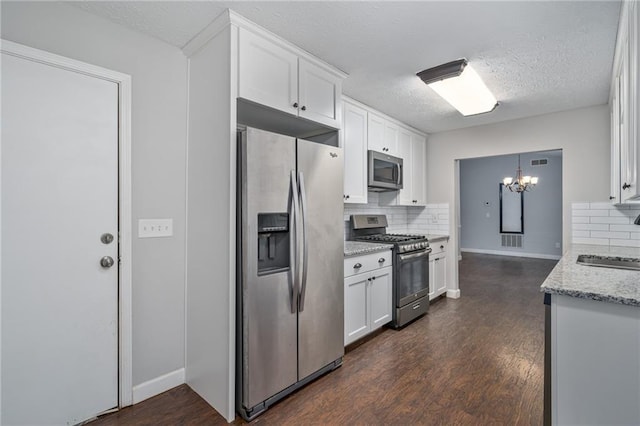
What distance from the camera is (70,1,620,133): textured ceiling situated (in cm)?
179

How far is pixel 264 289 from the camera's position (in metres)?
1.93

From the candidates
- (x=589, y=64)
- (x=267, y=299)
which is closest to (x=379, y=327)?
(x=267, y=299)

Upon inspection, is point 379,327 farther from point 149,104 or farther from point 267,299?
point 149,104

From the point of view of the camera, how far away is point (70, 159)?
1.79 meters

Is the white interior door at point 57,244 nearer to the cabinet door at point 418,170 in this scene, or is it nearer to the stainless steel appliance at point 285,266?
the stainless steel appliance at point 285,266

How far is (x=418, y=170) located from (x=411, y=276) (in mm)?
1764

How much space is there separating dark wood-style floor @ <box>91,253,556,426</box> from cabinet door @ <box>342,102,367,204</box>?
1.46 meters

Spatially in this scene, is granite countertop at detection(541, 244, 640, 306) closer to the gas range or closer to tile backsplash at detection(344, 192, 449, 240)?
the gas range

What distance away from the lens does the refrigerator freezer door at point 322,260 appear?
2.16 metres

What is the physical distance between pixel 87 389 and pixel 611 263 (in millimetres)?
3719

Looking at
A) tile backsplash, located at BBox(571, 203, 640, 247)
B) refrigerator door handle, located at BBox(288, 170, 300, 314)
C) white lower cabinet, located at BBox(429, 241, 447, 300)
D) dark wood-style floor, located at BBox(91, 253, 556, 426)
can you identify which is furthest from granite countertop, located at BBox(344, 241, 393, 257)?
tile backsplash, located at BBox(571, 203, 640, 247)

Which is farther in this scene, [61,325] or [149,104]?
[149,104]

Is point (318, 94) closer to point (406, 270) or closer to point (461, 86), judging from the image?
point (461, 86)

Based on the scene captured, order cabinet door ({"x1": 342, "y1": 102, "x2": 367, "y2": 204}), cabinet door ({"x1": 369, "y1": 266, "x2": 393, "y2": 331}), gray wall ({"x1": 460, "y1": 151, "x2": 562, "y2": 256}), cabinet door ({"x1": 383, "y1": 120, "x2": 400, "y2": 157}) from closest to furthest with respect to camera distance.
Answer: cabinet door ({"x1": 369, "y1": 266, "x2": 393, "y2": 331}), cabinet door ({"x1": 342, "y1": 102, "x2": 367, "y2": 204}), cabinet door ({"x1": 383, "y1": 120, "x2": 400, "y2": 157}), gray wall ({"x1": 460, "y1": 151, "x2": 562, "y2": 256})
